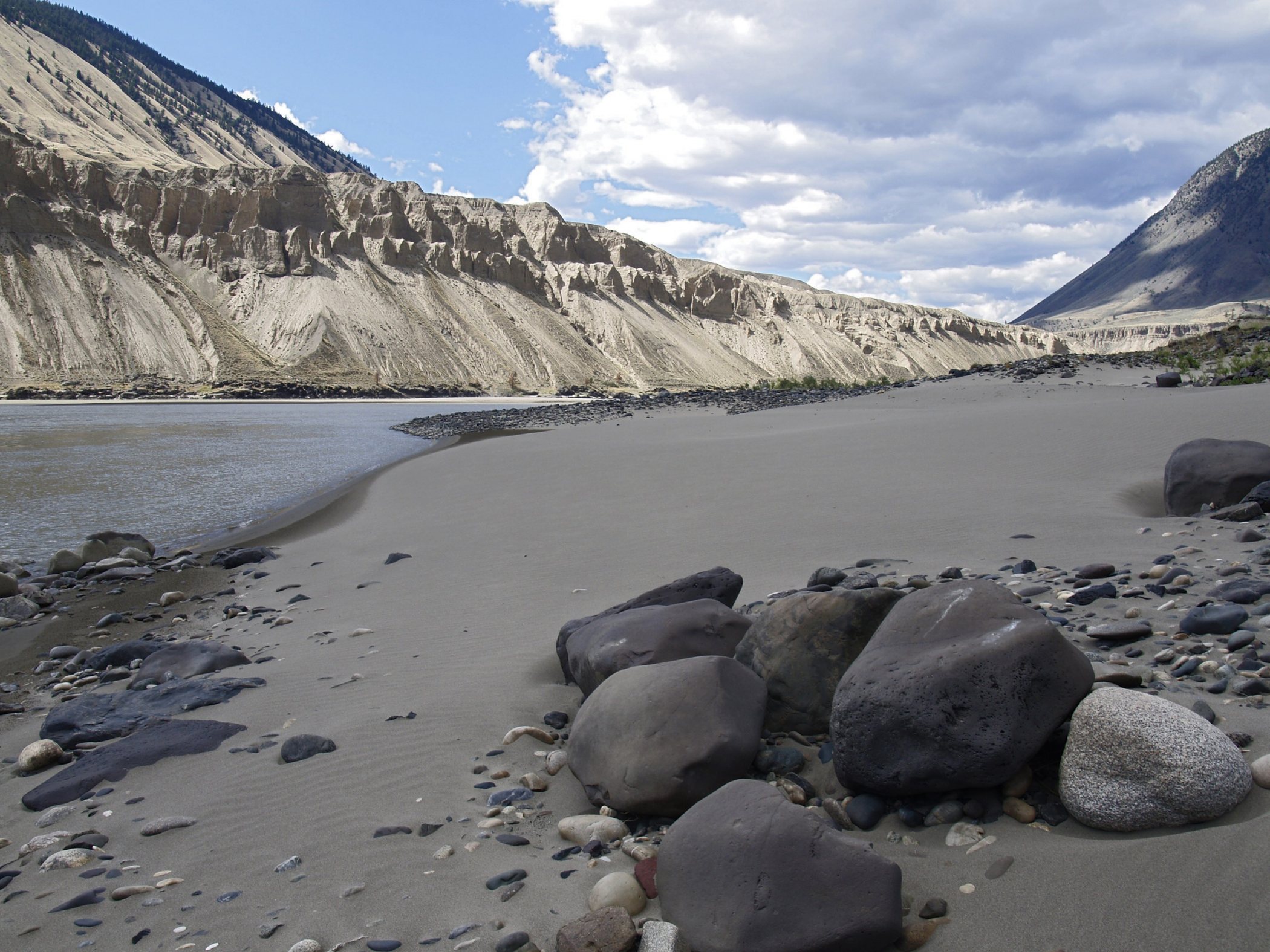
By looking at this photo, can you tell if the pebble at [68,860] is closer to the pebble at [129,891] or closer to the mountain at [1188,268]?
the pebble at [129,891]

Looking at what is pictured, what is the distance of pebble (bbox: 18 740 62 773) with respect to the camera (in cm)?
360

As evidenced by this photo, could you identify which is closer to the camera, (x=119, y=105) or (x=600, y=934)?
(x=600, y=934)

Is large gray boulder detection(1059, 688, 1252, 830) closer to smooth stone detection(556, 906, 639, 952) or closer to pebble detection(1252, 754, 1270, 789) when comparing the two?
pebble detection(1252, 754, 1270, 789)

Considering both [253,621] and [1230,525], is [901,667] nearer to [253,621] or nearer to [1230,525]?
[1230,525]

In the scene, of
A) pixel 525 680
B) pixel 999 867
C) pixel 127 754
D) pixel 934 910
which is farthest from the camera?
pixel 525 680

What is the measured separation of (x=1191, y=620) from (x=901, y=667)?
1.51m

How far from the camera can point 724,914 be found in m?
2.08

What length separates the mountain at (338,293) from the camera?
61031mm

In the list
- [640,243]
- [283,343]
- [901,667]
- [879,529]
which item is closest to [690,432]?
[879,529]

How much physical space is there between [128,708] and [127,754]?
2.47ft

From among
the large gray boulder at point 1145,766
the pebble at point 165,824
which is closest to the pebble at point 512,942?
the pebble at point 165,824

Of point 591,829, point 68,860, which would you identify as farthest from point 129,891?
point 591,829

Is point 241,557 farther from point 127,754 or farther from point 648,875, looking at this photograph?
point 648,875

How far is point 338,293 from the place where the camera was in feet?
237
